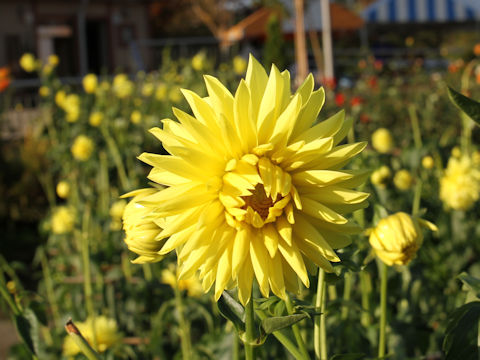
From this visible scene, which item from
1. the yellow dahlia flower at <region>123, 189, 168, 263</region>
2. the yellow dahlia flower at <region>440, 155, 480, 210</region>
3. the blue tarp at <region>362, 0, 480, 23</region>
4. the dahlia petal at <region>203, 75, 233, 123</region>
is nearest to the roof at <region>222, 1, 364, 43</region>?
the blue tarp at <region>362, 0, 480, 23</region>

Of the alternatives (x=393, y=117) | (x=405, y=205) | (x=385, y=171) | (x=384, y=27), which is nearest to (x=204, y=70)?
(x=393, y=117)

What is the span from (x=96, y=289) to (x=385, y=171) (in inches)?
48.1

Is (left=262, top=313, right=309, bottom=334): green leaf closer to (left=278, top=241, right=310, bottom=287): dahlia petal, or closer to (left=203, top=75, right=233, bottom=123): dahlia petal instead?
(left=278, top=241, right=310, bottom=287): dahlia petal

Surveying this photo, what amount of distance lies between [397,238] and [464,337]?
0.19 m

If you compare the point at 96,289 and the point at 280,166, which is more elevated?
the point at 280,166

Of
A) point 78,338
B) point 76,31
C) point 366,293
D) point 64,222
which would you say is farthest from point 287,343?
point 76,31

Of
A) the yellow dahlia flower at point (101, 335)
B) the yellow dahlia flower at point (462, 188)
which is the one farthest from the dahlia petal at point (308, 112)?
the yellow dahlia flower at point (462, 188)

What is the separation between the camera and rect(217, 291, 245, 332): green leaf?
0.88 meters

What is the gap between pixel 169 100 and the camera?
4730 mm

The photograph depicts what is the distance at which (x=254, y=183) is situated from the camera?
786mm

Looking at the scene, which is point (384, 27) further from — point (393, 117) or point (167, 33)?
point (393, 117)

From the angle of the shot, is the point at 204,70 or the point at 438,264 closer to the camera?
the point at 438,264

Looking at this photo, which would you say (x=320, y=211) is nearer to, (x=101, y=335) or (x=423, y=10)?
(x=101, y=335)

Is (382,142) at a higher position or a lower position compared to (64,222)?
higher
